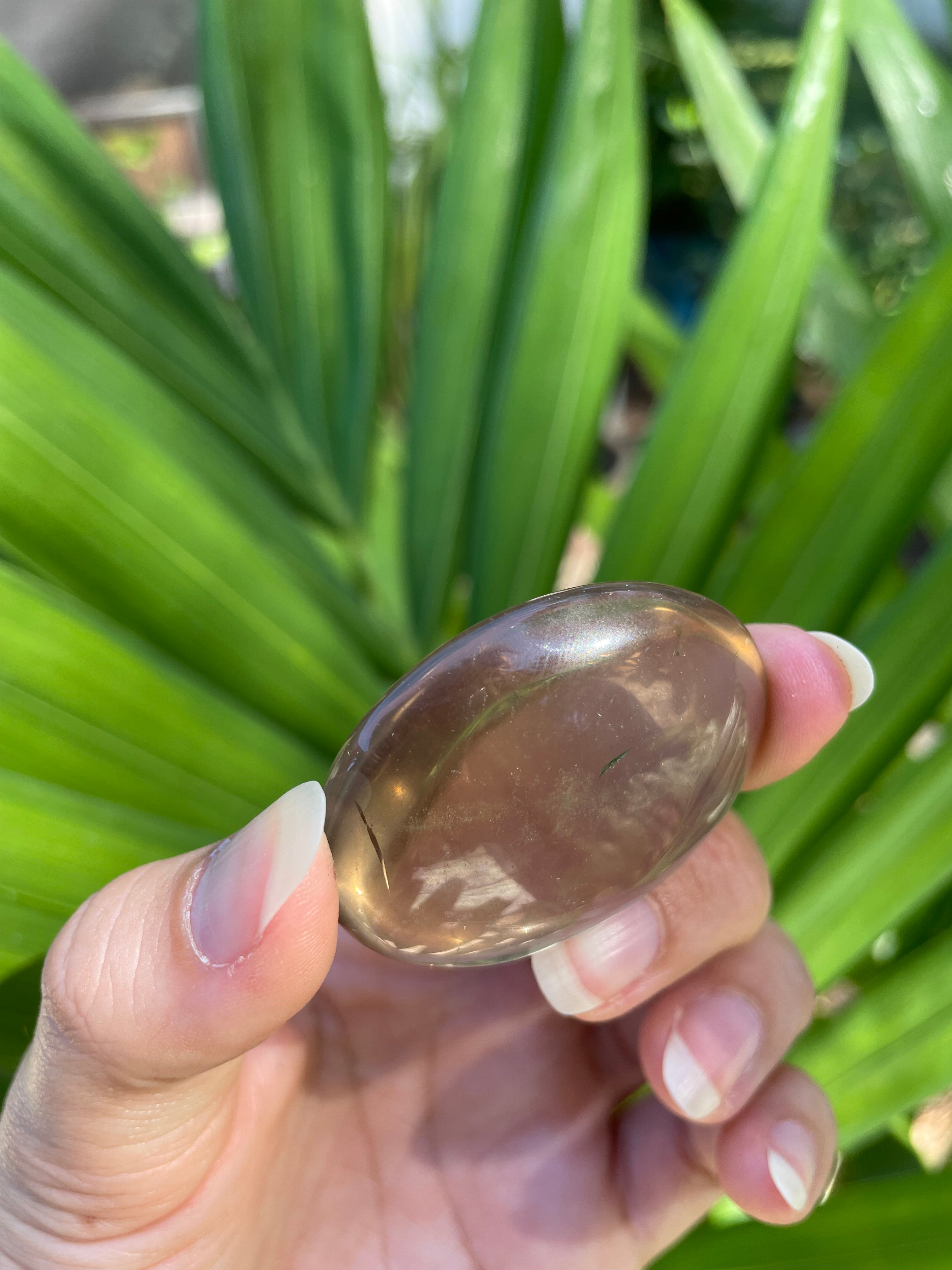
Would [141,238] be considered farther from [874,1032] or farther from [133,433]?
[874,1032]

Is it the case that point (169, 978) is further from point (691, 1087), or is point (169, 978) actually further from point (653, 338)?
point (653, 338)

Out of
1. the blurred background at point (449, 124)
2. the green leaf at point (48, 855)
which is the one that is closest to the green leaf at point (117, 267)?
the green leaf at point (48, 855)

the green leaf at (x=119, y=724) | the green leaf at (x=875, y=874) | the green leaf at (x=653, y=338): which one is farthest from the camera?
the green leaf at (x=653, y=338)

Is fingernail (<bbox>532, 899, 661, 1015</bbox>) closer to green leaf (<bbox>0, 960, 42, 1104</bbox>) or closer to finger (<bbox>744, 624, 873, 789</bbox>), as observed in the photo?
finger (<bbox>744, 624, 873, 789</bbox>)

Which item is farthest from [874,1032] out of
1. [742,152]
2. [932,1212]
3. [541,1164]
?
[742,152]

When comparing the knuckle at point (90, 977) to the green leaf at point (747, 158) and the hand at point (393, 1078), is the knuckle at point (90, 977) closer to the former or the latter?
the hand at point (393, 1078)

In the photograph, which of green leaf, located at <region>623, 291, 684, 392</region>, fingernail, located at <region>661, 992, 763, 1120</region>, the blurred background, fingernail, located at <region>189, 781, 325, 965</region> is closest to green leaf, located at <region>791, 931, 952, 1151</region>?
fingernail, located at <region>661, 992, 763, 1120</region>

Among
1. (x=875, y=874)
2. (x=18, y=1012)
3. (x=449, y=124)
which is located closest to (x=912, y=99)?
(x=875, y=874)
